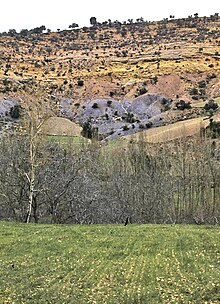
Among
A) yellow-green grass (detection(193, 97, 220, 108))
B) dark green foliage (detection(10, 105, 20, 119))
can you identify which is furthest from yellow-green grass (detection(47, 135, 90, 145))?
yellow-green grass (detection(193, 97, 220, 108))

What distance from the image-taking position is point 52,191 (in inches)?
1379

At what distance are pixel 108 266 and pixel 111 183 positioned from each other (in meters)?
24.2

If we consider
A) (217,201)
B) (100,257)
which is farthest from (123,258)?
(217,201)

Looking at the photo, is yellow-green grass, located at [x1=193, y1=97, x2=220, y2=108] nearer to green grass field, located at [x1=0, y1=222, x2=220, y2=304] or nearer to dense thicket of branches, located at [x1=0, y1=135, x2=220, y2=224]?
dense thicket of branches, located at [x1=0, y1=135, x2=220, y2=224]

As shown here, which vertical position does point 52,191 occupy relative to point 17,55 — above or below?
below

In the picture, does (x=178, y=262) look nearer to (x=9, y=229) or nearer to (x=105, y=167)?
(x=9, y=229)

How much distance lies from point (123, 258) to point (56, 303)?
6012 mm

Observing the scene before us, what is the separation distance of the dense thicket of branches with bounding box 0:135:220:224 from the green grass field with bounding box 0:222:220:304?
999 centimetres

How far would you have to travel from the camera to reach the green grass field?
1344 cm

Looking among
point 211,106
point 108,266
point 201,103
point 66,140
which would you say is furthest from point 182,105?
point 108,266

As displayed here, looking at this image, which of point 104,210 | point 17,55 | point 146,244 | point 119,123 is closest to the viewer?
point 146,244

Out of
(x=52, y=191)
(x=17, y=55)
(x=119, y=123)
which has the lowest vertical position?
(x=52, y=191)

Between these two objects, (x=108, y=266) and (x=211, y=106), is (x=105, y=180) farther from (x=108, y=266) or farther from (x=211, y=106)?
(x=211, y=106)

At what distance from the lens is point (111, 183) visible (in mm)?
41156
